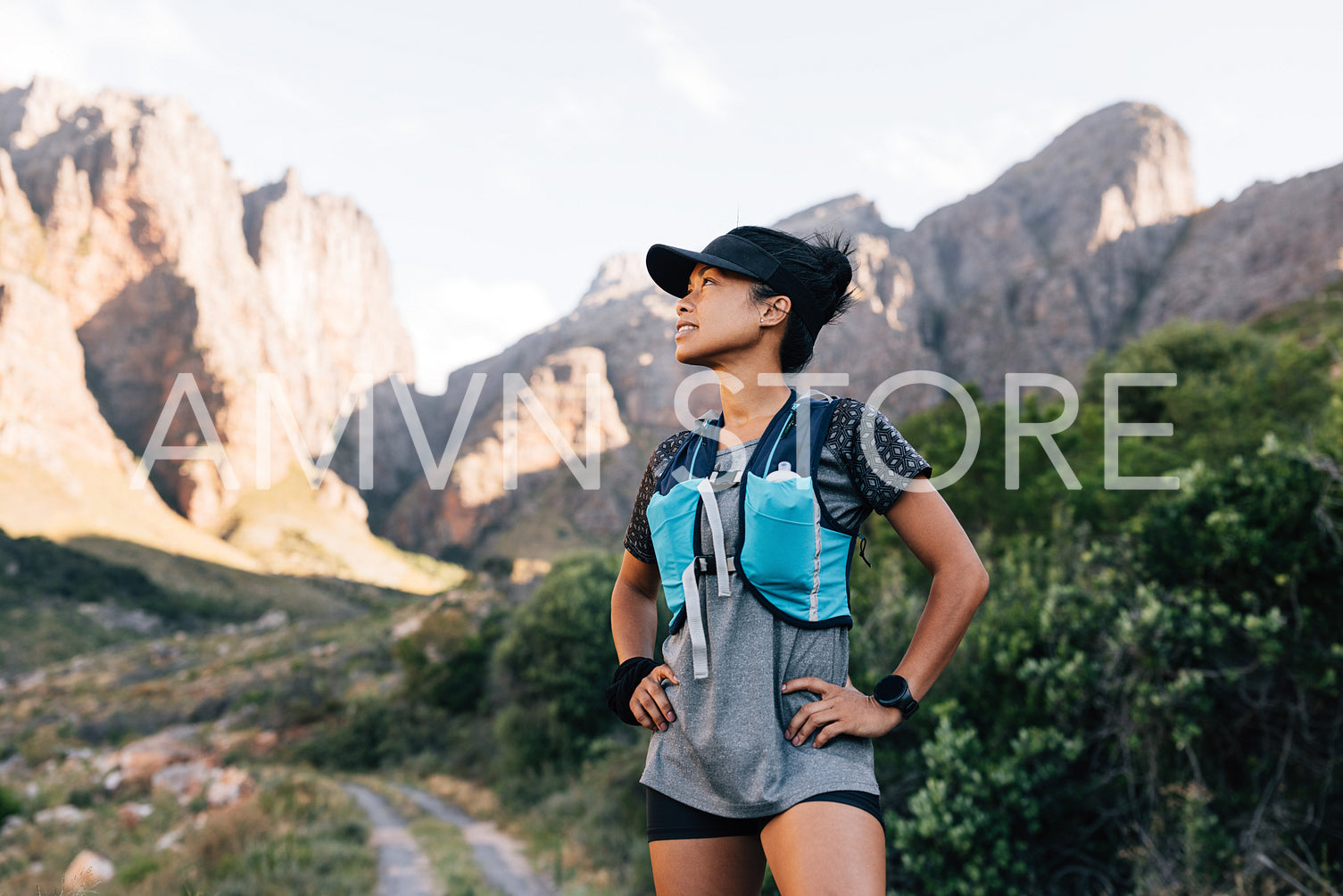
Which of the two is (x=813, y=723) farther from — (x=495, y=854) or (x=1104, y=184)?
(x=1104, y=184)

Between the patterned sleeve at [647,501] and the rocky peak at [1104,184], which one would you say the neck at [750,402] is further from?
the rocky peak at [1104,184]

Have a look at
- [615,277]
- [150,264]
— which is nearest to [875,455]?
[150,264]

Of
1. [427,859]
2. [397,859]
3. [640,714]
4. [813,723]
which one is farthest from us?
[427,859]

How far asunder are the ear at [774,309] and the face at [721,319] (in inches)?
A: 0.6

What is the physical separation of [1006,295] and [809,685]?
3846 inches

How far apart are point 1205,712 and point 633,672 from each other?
5712 mm

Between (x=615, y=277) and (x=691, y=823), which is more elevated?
(x=615, y=277)

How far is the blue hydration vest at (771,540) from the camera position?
5.60ft

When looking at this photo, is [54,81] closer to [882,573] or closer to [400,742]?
[400,742]

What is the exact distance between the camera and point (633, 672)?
1904 mm

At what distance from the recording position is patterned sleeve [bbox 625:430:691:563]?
84.4 inches

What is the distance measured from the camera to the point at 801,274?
2031mm

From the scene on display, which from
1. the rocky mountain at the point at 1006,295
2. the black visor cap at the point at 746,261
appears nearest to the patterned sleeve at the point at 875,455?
the black visor cap at the point at 746,261

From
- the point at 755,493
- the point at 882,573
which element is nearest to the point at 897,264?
the point at 882,573
